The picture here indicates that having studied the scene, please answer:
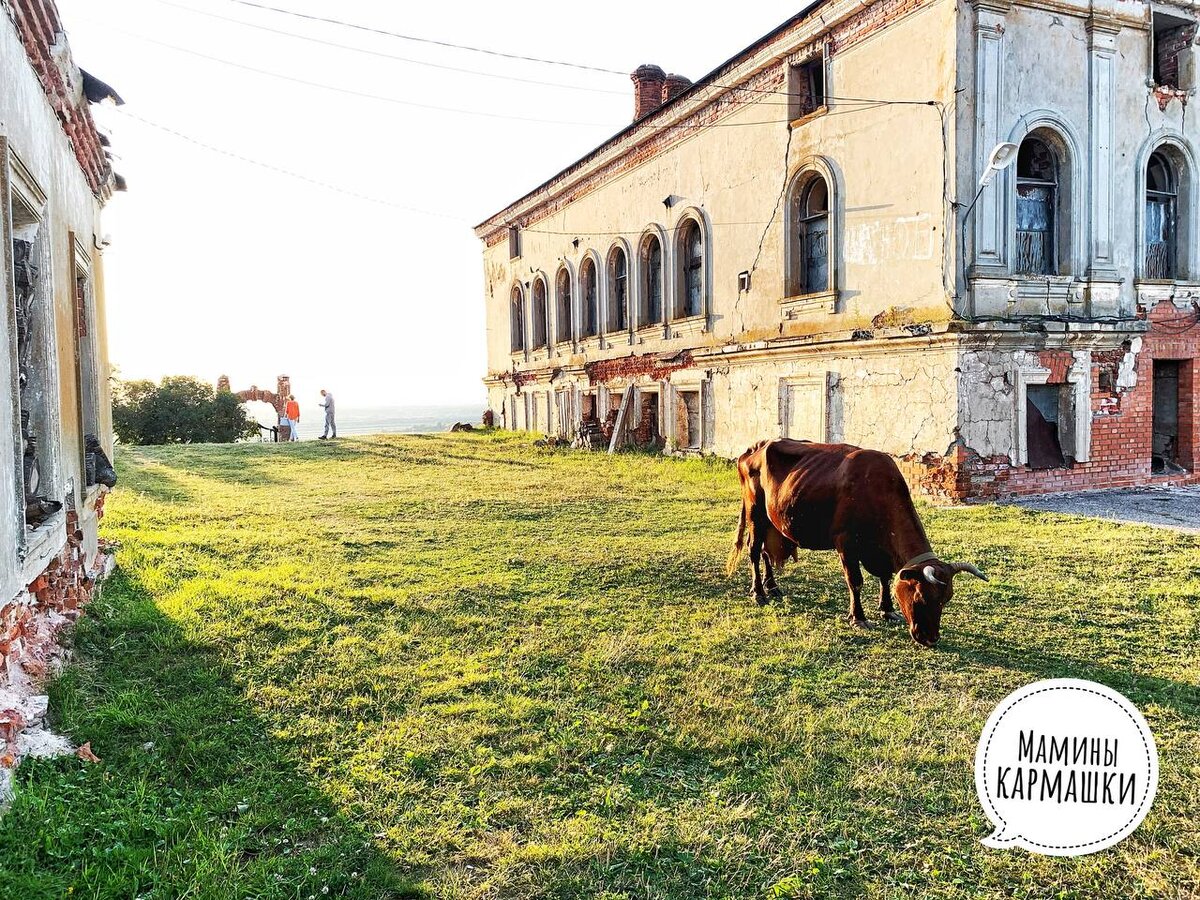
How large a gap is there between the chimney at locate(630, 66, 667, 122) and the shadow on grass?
20.9 meters

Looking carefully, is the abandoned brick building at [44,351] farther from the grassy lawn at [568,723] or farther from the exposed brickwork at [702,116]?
the exposed brickwork at [702,116]

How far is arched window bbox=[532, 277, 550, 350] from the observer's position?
27062mm

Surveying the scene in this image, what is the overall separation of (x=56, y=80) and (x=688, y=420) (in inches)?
565

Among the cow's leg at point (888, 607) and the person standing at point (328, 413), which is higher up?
the person standing at point (328, 413)

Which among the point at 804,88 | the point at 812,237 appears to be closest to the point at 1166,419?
the point at 812,237

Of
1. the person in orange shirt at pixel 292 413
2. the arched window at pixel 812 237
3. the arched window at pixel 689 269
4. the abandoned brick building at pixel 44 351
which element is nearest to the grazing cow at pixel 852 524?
the abandoned brick building at pixel 44 351

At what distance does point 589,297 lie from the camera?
2412cm

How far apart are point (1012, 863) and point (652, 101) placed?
72.9 ft

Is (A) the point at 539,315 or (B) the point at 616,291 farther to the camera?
(A) the point at 539,315

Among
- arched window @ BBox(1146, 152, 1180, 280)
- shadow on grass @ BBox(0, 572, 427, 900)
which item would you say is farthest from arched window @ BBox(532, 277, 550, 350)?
shadow on grass @ BBox(0, 572, 427, 900)

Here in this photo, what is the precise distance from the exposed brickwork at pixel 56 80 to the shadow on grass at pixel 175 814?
4004 mm

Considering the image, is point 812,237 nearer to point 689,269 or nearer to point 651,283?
point 689,269

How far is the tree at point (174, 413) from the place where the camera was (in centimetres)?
2914

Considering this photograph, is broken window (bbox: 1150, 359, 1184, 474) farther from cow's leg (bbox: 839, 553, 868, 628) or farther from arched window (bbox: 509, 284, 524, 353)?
arched window (bbox: 509, 284, 524, 353)
